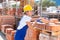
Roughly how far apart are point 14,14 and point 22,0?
1.79 ft

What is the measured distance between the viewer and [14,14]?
5.12m

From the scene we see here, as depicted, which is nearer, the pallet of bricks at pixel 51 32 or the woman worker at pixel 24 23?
the pallet of bricks at pixel 51 32

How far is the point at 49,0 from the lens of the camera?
12.5 feet

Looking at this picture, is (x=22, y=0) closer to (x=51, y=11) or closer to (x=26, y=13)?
(x=51, y=11)

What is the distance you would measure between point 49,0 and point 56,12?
0.31 meters

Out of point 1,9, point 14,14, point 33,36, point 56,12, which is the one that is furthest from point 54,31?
point 1,9

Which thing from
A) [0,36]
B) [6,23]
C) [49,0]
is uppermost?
[49,0]

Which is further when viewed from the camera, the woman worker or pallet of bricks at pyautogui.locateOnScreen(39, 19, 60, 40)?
the woman worker

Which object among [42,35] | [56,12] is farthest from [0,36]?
[42,35]

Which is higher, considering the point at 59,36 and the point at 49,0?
the point at 49,0

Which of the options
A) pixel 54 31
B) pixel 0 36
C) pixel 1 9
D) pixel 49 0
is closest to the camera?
pixel 54 31

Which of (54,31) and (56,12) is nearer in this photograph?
(54,31)

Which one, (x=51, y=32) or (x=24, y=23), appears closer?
(x=51, y=32)

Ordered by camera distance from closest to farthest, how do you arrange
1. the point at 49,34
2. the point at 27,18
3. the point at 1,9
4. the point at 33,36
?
1. the point at 49,34
2. the point at 33,36
3. the point at 27,18
4. the point at 1,9
